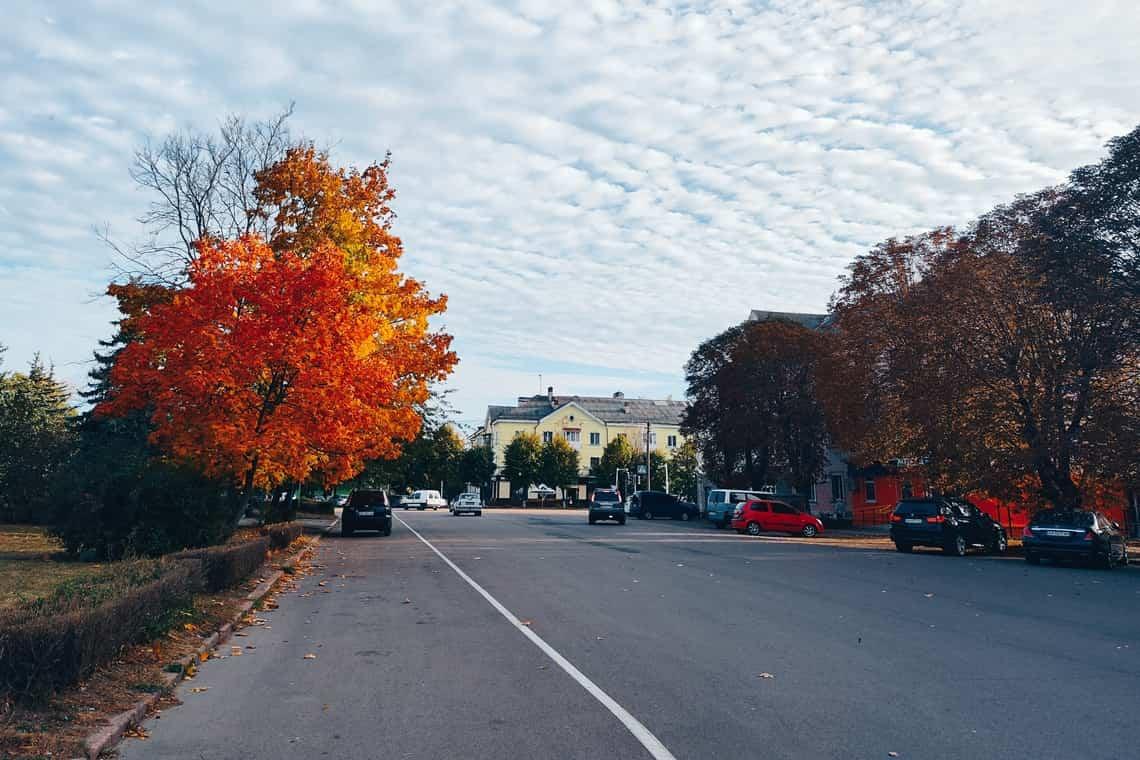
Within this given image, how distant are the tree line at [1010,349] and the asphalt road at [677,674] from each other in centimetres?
1003

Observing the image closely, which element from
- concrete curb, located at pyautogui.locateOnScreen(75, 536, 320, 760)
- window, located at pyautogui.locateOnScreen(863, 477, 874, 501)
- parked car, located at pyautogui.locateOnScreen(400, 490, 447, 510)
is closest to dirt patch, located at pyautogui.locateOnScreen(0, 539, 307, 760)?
concrete curb, located at pyautogui.locateOnScreen(75, 536, 320, 760)

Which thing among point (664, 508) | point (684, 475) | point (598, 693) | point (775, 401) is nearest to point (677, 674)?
point (598, 693)

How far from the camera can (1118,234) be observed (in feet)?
76.3

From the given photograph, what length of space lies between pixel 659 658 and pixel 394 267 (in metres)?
18.5

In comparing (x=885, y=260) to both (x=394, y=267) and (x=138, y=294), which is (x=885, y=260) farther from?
(x=138, y=294)

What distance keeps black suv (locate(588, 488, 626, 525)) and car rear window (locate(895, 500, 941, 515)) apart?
2129 centimetres

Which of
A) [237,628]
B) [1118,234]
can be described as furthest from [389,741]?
[1118,234]

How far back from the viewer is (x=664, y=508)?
59188 mm

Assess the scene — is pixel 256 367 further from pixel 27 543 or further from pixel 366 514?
pixel 366 514

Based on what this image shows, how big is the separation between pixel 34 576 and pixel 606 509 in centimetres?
3446

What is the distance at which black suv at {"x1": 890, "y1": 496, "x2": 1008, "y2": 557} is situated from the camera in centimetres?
2623

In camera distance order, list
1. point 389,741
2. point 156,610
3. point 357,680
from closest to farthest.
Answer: point 389,741 < point 357,680 < point 156,610

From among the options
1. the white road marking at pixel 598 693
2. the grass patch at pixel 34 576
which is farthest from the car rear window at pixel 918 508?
the grass patch at pixel 34 576

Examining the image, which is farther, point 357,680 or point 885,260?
point 885,260
